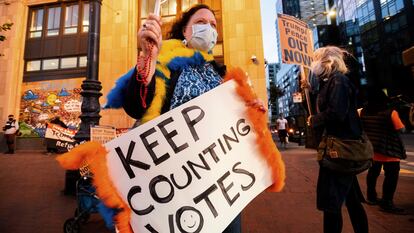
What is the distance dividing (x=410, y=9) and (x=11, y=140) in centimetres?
4485

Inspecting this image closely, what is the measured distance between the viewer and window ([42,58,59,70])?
14589 millimetres

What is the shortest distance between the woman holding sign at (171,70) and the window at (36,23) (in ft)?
56.3

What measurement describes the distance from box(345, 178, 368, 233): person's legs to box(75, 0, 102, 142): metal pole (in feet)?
13.6

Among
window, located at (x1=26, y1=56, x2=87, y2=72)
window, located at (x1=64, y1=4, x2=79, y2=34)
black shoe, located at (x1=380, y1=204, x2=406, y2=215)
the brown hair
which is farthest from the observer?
window, located at (x1=64, y1=4, x2=79, y2=34)

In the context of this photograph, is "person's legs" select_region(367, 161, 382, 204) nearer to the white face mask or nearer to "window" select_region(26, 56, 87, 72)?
the white face mask

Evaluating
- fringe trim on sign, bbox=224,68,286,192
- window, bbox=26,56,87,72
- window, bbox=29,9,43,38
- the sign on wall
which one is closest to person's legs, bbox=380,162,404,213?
fringe trim on sign, bbox=224,68,286,192

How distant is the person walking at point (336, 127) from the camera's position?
7.36ft

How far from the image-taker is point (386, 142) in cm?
395

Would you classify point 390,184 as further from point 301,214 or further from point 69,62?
point 69,62

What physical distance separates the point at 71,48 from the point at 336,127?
15.4 m

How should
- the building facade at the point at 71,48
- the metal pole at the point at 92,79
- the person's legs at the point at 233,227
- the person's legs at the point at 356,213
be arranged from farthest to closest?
the building facade at the point at 71,48 < the metal pole at the point at 92,79 < the person's legs at the point at 356,213 < the person's legs at the point at 233,227

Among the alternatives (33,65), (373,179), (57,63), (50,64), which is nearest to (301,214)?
(373,179)

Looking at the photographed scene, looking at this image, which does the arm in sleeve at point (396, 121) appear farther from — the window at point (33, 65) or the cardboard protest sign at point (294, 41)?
the window at point (33, 65)

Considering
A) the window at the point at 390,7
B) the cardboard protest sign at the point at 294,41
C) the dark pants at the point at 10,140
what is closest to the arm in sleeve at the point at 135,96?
the cardboard protest sign at the point at 294,41
